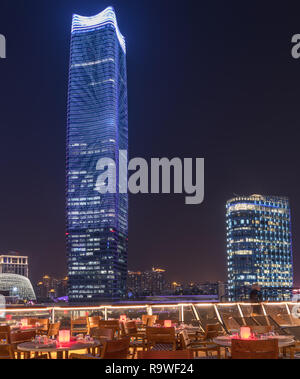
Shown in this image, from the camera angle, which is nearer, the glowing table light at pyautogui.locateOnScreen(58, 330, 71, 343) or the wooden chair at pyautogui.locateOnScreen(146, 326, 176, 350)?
the glowing table light at pyautogui.locateOnScreen(58, 330, 71, 343)

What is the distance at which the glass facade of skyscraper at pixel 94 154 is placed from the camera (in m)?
110

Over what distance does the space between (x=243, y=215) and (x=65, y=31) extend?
62353 mm

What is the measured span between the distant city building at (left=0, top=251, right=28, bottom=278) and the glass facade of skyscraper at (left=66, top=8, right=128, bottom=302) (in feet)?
153

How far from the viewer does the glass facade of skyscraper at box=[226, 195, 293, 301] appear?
4550 inches

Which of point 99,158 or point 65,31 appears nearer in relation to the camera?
point 99,158

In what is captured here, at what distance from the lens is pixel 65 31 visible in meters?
120

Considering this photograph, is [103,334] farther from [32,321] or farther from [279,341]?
[32,321]

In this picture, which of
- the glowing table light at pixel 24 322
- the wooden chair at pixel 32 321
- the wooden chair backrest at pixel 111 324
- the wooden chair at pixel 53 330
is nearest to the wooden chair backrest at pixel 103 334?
the wooden chair at pixel 53 330

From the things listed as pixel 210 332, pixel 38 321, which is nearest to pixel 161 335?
pixel 210 332

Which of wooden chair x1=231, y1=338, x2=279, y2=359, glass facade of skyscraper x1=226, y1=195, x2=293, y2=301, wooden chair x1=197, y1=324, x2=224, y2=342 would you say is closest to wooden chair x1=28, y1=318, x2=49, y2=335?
wooden chair x1=197, y1=324, x2=224, y2=342

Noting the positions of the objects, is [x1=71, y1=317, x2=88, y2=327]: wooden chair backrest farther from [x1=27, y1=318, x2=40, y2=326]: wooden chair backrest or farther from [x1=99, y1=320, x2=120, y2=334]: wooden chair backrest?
[x1=99, y1=320, x2=120, y2=334]: wooden chair backrest

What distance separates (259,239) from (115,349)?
11360 centimetres
